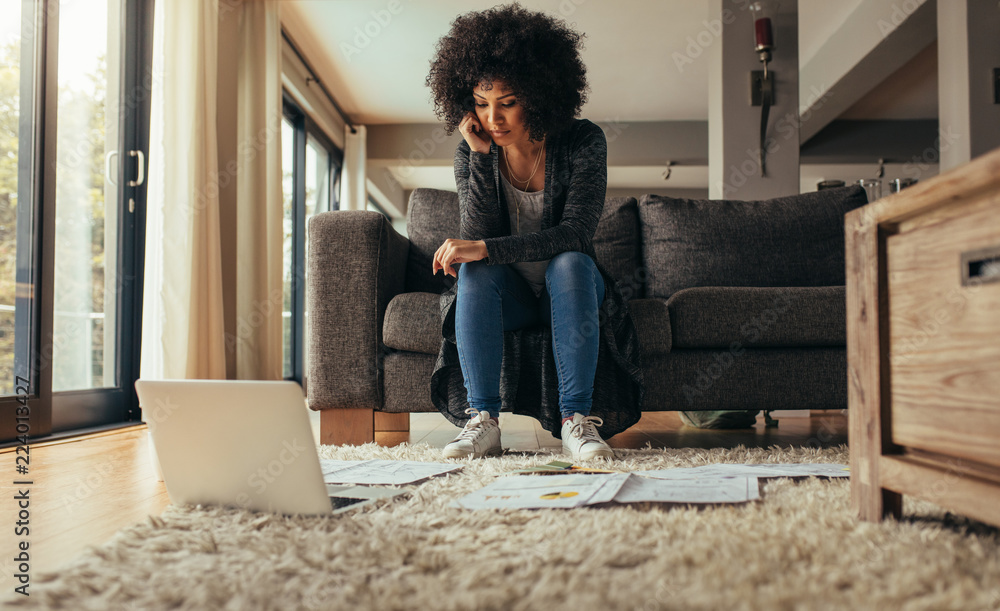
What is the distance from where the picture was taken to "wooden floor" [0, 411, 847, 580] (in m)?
0.85

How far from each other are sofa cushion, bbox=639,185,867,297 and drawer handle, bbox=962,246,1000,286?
1.50 m

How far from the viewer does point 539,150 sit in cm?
170

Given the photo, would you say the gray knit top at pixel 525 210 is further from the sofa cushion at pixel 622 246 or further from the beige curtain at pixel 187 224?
the beige curtain at pixel 187 224

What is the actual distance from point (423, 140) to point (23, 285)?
4.62 m

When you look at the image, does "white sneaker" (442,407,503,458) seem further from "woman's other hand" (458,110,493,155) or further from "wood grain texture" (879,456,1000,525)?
"wood grain texture" (879,456,1000,525)

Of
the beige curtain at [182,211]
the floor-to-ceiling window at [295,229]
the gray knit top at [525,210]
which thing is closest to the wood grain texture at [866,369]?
the gray knit top at [525,210]

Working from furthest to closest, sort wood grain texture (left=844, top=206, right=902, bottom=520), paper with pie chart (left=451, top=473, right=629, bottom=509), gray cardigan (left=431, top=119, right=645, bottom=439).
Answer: gray cardigan (left=431, top=119, right=645, bottom=439)
paper with pie chart (left=451, top=473, right=629, bottom=509)
wood grain texture (left=844, top=206, right=902, bottom=520)

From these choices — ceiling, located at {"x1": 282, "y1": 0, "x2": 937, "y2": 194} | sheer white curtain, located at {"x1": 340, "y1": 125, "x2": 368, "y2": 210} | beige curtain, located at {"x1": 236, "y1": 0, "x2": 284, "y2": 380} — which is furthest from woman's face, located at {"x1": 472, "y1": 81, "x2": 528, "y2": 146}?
sheer white curtain, located at {"x1": 340, "y1": 125, "x2": 368, "y2": 210}

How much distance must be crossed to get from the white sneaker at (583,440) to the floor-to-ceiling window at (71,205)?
1.62 metres

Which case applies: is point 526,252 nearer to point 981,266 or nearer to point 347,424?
point 347,424

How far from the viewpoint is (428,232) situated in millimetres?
2180

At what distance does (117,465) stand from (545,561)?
4.04ft

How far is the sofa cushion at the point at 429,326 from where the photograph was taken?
1.68m

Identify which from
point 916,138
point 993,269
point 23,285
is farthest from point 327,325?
point 916,138
